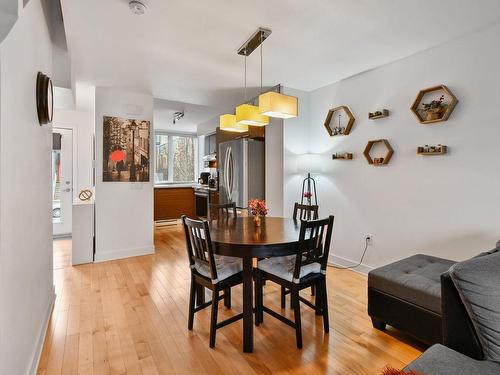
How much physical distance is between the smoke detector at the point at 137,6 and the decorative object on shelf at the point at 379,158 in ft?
8.80

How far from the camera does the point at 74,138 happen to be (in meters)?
5.66

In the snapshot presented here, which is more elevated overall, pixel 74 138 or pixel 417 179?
pixel 74 138

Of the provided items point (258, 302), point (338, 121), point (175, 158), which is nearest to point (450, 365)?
point (258, 302)

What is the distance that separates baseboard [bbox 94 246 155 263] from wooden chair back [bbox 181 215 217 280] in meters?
2.47

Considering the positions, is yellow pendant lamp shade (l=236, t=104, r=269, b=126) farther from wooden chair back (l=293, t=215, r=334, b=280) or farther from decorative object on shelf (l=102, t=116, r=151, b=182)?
decorative object on shelf (l=102, t=116, r=151, b=182)

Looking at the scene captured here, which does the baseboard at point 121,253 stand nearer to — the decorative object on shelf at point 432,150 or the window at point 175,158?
the window at point 175,158

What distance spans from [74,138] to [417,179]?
19.8ft

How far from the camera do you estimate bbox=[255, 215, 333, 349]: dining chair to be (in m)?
2.02

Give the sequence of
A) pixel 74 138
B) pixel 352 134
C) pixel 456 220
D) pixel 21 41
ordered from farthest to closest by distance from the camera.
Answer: pixel 74 138
pixel 352 134
pixel 456 220
pixel 21 41

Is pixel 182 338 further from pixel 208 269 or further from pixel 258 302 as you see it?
pixel 258 302

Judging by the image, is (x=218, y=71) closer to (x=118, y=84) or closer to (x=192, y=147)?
(x=118, y=84)

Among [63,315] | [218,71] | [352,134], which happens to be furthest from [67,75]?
[352,134]

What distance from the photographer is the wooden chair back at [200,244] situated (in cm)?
197

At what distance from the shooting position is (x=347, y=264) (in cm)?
370
